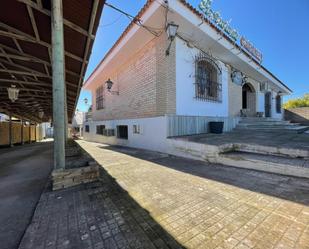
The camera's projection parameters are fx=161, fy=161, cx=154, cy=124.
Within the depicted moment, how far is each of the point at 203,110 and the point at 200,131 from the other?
0.93 meters

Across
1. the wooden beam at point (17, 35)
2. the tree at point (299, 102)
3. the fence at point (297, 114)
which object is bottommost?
the fence at point (297, 114)

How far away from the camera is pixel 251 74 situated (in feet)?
31.9

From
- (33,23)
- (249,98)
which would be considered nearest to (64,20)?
(33,23)

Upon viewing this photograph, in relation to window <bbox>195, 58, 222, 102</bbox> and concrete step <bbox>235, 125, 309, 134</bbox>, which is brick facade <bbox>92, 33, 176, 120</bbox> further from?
concrete step <bbox>235, 125, 309, 134</bbox>

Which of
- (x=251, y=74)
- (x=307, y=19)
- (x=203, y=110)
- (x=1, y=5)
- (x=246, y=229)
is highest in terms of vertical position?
(x=307, y=19)

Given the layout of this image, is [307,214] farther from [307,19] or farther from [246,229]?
[307,19]

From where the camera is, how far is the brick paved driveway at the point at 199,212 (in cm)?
→ 154

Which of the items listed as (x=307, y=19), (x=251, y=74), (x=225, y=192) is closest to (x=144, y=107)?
(x=225, y=192)

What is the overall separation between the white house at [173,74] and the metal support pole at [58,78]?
294 cm

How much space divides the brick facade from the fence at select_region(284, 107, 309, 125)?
12.9 m

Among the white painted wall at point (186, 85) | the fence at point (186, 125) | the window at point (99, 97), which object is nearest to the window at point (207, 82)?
the white painted wall at point (186, 85)

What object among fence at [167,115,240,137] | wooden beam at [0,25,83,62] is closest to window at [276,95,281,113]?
fence at [167,115,240,137]

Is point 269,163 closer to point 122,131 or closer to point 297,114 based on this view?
point 122,131

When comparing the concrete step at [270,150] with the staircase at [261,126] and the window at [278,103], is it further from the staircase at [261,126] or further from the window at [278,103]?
the window at [278,103]
